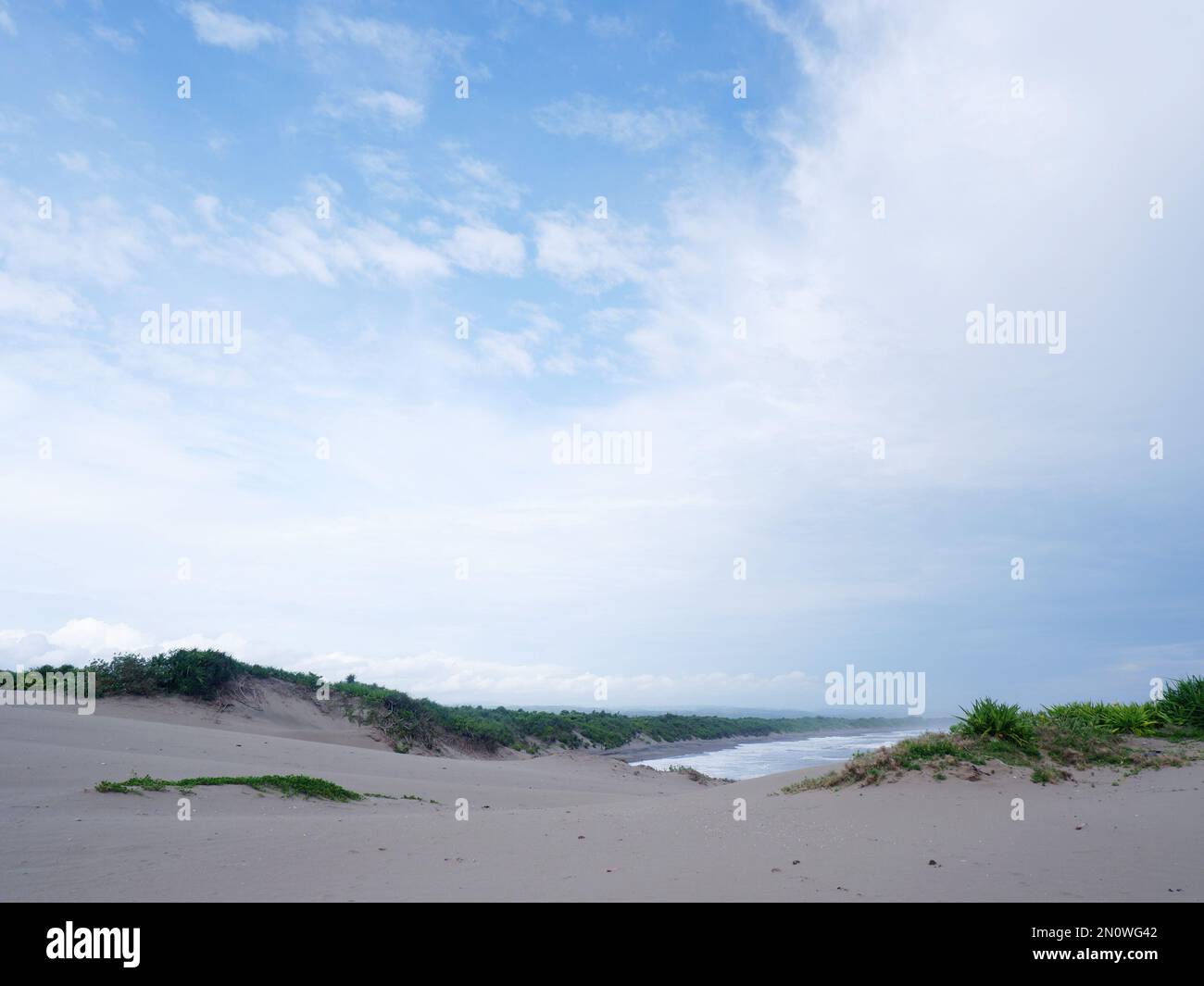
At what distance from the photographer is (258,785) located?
40.0ft

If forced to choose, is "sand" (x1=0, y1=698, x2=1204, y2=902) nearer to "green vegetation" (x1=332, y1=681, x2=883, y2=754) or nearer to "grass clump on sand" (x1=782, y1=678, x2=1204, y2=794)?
"grass clump on sand" (x1=782, y1=678, x2=1204, y2=794)

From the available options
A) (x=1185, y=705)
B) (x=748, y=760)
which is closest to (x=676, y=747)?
(x=748, y=760)

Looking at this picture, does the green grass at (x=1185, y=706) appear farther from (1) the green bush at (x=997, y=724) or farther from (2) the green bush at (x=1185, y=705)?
(1) the green bush at (x=997, y=724)

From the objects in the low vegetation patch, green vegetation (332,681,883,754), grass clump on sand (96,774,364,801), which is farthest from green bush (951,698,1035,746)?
green vegetation (332,681,883,754)

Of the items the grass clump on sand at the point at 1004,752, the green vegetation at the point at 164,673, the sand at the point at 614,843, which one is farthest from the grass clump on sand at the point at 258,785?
the green vegetation at the point at 164,673

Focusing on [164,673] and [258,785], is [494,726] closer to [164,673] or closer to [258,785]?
[164,673]

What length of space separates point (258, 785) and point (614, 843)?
271 inches

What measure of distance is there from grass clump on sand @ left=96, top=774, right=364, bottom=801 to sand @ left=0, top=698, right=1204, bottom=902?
0.22m

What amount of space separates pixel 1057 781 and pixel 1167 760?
117 inches

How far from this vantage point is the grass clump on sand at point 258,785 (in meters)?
10.9
